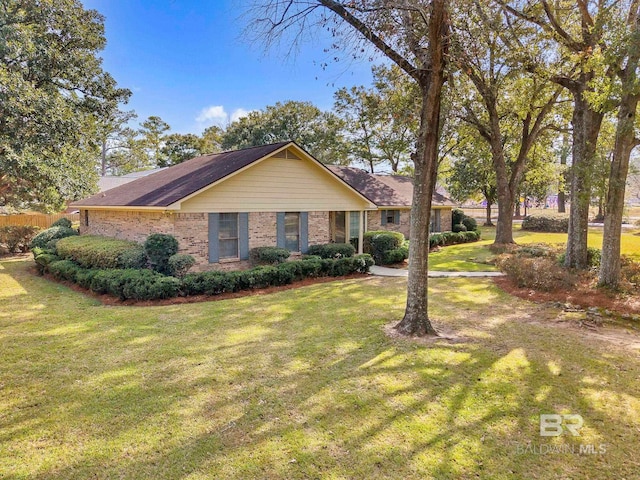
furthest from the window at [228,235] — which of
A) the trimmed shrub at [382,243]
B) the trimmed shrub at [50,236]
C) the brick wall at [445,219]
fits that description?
the brick wall at [445,219]

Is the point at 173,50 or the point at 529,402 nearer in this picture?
the point at 529,402

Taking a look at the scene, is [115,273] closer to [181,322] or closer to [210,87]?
[181,322]

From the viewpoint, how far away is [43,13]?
53.0 feet

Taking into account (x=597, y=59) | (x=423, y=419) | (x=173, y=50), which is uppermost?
(x=173, y=50)

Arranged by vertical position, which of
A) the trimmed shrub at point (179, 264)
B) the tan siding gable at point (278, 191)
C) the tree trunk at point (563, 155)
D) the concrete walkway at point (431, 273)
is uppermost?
the tree trunk at point (563, 155)

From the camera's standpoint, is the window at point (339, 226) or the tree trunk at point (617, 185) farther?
the window at point (339, 226)

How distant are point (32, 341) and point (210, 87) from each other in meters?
24.6

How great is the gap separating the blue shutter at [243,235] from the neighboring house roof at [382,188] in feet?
32.8

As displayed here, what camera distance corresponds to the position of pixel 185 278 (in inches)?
436

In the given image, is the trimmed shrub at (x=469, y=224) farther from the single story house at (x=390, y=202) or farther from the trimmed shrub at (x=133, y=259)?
the trimmed shrub at (x=133, y=259)

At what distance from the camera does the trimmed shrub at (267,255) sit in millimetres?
13594

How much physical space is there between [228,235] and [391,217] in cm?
1308

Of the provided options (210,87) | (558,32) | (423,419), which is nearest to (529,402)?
(423,419)

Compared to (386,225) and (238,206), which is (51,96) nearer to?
(238,206)
